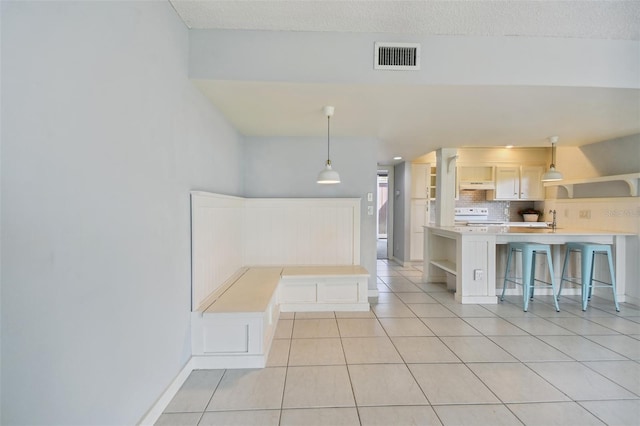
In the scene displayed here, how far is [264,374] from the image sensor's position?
2.15m

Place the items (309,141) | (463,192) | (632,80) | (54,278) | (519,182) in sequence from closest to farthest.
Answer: (54,278) < (632,80) < (309,141) < (519,182) < (463,192)

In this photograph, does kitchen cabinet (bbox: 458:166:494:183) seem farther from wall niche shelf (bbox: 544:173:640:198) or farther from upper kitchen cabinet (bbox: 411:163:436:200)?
wall niche shelf (bbox: 544:173:640:198)

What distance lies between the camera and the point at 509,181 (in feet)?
19.1

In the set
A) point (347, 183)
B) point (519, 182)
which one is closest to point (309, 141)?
point (347, 183)

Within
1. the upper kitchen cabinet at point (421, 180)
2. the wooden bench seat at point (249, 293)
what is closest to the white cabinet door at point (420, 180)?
the upper kitchen cabinet at point (421, 180)

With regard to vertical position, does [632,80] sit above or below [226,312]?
above

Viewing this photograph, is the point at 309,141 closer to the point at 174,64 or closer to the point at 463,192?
the point at 174,64

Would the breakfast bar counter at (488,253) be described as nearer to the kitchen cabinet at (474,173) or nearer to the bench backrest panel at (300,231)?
the bench backrest panel at (300,231)

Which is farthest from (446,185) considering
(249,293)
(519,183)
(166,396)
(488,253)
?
(166,396)

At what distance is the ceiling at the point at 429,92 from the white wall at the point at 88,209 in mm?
715

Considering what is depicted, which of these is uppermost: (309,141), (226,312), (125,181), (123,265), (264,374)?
(309,141)

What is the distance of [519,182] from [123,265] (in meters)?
6.73

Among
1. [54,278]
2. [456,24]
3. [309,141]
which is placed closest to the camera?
[54,278]

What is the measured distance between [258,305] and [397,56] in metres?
2.27
